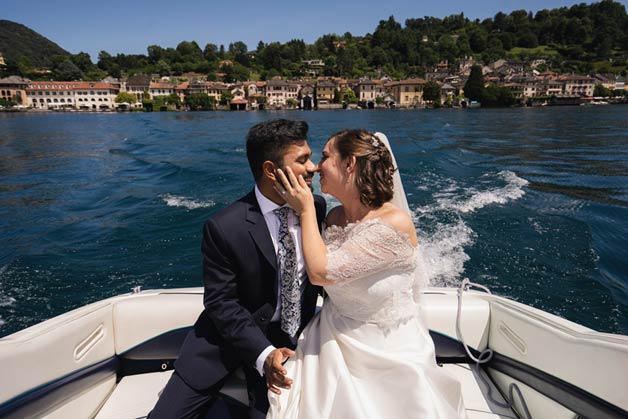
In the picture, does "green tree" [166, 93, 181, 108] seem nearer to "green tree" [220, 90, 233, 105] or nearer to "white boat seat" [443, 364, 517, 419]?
"green tree" [220, 90, 233, 105]

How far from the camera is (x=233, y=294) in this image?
2051 mm

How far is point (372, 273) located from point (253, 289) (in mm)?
684

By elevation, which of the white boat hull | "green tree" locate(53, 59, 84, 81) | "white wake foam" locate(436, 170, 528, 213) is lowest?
"white wake foam" locate(436, 170, 528, 213)

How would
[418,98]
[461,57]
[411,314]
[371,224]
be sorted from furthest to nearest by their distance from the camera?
[461,57]
[418,98]
[411,314]
[371,224]

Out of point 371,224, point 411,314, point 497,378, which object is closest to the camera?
point 371,224

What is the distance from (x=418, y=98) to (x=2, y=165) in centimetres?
8770

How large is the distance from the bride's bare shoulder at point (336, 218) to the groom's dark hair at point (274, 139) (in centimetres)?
54

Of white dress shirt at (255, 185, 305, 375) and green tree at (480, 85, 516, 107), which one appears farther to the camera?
green tree at (480, 85, 516, 107)

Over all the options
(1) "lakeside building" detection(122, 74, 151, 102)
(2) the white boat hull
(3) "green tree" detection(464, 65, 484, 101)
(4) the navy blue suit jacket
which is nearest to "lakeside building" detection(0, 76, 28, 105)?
(1) "lakeside building" detection(122, 74, 151, 102)

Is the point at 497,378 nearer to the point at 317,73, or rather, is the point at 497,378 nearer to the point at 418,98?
the point at 418,98

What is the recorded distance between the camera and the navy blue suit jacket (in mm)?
1980

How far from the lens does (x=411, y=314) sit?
6.75ft

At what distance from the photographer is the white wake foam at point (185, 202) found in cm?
1020

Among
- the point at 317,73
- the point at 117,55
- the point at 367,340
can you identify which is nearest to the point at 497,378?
the point at 367,340
